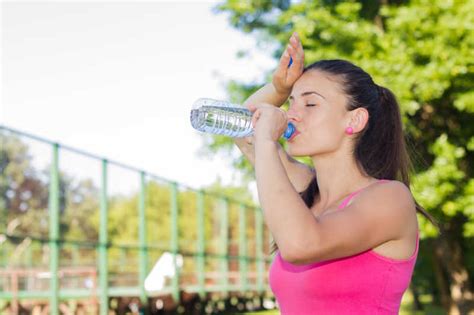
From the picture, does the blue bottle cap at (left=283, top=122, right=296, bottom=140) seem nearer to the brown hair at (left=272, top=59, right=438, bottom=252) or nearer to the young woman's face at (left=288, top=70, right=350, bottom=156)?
the young woman's face at (left=288, top=70, right=350, bottom=156)

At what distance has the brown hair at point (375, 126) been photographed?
2709 millimetres

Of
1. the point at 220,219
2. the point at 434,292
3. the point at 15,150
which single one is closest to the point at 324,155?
the point at 15,150

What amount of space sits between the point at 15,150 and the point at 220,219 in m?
10.9

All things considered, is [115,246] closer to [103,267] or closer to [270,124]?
[103,267]

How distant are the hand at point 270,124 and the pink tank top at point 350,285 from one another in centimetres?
38

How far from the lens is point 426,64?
1431cm

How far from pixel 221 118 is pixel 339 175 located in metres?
0.48

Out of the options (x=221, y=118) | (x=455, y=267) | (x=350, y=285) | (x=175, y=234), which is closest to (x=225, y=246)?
(x=175, y=234)

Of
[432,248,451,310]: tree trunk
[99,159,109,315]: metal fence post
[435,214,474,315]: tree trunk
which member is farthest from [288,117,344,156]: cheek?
[432,248,451,310]: tree trunk

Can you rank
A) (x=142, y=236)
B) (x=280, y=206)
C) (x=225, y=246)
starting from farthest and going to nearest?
(x=225, y=246) < (x=142, y=236) < (x=280, y=206)

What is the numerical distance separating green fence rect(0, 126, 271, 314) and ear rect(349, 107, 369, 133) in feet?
28.3

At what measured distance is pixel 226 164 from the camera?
59.8 feet

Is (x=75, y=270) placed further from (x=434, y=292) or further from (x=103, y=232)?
(x=434, y=292)

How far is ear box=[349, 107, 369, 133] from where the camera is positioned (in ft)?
8.79
